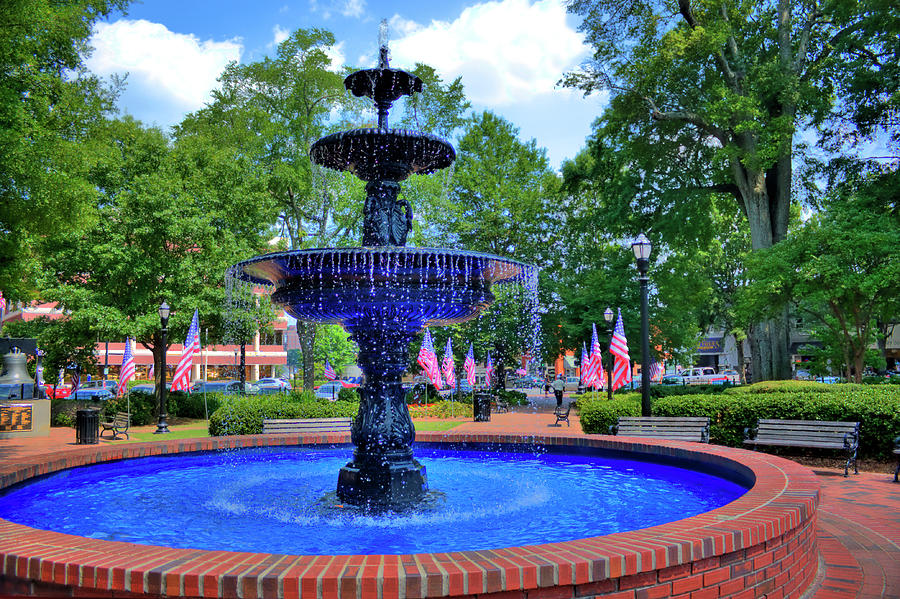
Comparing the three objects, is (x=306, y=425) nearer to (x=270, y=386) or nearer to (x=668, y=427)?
(x=668, y=427)

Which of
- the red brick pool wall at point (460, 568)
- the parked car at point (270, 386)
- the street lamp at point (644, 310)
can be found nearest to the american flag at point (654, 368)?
Result: the parked car at point (270, 386)

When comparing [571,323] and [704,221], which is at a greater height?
[704,221]

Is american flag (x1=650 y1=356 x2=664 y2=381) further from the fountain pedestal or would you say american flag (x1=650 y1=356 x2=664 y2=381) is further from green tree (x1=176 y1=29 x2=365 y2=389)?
the fountain pedestal

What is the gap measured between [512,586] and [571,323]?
31979 mm

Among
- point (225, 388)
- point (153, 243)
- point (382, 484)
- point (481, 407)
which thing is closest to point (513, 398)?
point (481, 407)

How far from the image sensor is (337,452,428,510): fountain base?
713 cm

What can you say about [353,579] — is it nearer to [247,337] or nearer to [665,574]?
[665,574]

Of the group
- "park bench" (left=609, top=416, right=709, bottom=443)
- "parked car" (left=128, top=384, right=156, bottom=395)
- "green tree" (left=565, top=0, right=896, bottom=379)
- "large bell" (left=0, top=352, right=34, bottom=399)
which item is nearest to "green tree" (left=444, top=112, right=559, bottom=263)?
"green tree" (left=565, top=0, right=896, bottom=379)

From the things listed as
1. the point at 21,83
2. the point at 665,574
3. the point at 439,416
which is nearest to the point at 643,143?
the point at 439,416

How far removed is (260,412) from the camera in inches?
623

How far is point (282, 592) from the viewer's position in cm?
331

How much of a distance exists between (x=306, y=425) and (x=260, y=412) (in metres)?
4.28

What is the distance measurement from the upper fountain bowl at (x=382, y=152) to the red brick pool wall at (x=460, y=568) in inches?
191

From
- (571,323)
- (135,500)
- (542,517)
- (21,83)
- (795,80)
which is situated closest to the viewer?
(542,517)
